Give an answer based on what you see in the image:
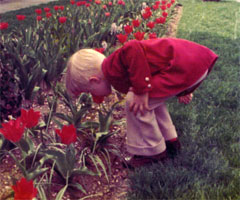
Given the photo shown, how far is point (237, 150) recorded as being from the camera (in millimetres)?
2100

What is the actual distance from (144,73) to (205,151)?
710 millimetres

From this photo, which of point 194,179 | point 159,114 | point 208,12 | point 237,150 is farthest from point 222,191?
point 208,12

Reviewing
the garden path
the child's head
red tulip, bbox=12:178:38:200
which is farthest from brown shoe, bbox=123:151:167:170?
the garden path

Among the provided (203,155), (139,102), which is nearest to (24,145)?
(139,102)

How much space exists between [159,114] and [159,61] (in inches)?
17.0

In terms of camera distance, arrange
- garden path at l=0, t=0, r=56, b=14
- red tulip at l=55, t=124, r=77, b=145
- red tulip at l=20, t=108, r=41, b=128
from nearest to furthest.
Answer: red tulip at l=55, t=124, r=77, b=145 → red tulip at l=20, t=108, r=41, b=128 → garden path at l=0, t=0, r=56, b=14

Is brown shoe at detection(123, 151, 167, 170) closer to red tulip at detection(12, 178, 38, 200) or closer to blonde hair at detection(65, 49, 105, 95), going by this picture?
blonde hair at detection(65, 49, 105, 95)

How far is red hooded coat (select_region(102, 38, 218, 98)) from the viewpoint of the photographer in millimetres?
1755

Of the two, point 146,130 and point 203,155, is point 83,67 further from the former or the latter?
point 203,155

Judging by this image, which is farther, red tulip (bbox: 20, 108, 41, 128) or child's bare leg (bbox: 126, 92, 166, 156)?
child's bare leg (bbox: 126, 92, 166, 156)

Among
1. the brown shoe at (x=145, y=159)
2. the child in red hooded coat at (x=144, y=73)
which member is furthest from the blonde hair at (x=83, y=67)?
the brown shoe at (x=145, y=159)

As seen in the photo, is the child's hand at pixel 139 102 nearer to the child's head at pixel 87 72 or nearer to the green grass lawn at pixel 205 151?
the child's head at pixel 87 72

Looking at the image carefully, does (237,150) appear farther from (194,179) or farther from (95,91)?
(95,91)

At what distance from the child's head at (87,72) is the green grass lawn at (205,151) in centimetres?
56
